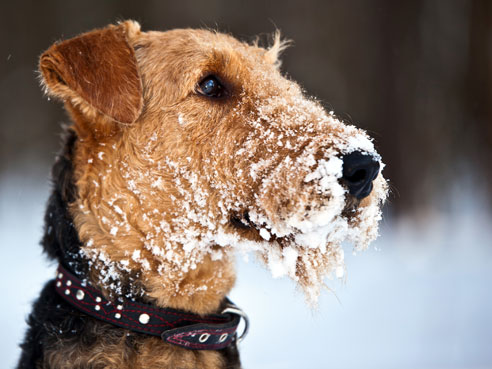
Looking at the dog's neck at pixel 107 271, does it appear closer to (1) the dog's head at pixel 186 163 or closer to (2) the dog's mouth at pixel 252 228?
(1) the dog's head at pixel 186 163

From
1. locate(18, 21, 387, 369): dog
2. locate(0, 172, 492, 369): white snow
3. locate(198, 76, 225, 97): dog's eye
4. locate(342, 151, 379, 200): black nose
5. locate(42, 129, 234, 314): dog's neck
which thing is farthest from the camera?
locate(0, 172, 492, 369): white snow

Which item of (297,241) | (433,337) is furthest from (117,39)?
(433,337)

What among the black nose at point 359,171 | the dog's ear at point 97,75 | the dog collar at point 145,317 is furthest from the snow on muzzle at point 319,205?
the dog's ear at point 97,75

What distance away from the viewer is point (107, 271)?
1.97 meters

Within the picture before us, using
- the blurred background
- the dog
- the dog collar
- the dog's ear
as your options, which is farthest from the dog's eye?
the blurred background

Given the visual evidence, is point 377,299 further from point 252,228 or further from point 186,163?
point 186,163

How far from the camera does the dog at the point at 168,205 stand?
187cm

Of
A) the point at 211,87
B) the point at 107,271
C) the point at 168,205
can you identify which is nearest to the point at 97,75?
the point at 211,87

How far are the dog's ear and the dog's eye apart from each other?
27 cm

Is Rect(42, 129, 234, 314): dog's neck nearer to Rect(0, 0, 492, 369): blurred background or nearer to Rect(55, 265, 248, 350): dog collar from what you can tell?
Rect(55, 265, 248, 350): dog collar

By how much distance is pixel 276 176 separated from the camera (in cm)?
179

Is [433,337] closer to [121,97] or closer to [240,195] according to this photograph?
[240,195]

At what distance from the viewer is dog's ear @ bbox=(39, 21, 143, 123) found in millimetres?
1986

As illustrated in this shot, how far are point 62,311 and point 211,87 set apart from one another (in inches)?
44.8
